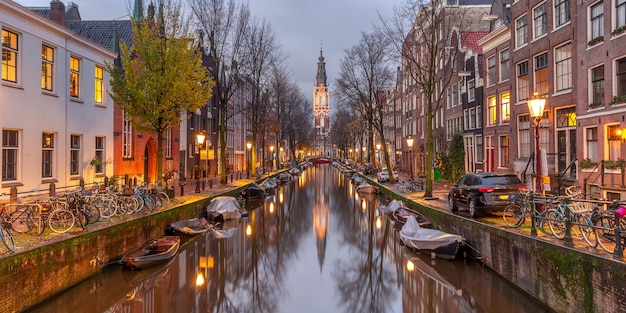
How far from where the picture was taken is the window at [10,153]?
18703 millimetres

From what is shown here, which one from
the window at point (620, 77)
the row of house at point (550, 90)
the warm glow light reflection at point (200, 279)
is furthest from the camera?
the row of house at point (550, 90)

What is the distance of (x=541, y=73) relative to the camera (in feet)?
82.6

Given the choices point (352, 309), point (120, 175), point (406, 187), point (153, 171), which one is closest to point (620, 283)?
point (352, 309)

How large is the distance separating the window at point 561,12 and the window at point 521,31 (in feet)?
10.9

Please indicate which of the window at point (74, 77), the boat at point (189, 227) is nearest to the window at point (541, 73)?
the boat at point (189, 227)

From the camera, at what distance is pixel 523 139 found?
2742 cm

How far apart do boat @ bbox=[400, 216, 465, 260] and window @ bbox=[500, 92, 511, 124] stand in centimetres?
1645

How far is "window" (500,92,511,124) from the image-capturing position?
29.9m

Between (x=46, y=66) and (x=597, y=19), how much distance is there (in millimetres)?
24991

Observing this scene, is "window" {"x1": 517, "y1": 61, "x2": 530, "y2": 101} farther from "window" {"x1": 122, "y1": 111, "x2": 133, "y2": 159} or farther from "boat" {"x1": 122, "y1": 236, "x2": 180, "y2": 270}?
"window" {"x1": 122, "y1": 111, "x2": 133, "y2": 159}

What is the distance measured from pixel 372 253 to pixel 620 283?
10.4 m

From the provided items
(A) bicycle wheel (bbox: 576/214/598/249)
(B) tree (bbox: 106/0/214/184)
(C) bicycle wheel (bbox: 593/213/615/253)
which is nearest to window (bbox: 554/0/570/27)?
(C) bicycle wheel (bbox: 593/213/615/253)

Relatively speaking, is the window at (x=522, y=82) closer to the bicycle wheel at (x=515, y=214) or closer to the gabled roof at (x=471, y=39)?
the gabled roof at (x=471, y=39)

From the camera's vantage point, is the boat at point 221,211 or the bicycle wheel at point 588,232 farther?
the boat at point 221,211
